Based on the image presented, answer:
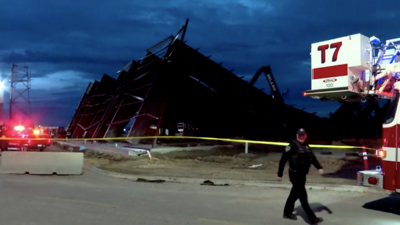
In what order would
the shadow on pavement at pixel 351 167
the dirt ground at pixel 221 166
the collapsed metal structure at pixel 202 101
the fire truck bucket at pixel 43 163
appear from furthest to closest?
the collapsed metal structure at pixel 202 101, the fire truck bucket at pixel 43 163, the dirt ground at pixel 221 166, the shadow on pavement at pixel 351 167

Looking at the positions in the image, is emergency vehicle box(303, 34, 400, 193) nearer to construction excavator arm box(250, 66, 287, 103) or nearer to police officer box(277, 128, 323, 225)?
police officer box(277, 128, 323, 225)

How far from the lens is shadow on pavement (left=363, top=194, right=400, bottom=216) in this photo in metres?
8.49

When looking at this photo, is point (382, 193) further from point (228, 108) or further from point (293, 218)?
point (228, 108)

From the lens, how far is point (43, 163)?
49.0ft

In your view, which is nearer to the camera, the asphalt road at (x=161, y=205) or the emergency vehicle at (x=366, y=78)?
the asphalt road at (x=161, y=205)

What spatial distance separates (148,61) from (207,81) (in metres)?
6.22

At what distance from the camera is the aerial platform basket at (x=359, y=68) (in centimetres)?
830

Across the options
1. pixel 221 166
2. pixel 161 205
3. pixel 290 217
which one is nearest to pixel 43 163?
pixel 221 166

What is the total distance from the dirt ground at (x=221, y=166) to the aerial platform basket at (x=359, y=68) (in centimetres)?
398

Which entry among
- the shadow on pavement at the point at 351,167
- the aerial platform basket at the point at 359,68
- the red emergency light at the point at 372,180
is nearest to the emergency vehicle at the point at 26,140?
the shadow on pavement at the point at 351,167

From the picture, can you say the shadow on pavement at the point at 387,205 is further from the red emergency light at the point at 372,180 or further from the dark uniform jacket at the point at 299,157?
the dark uniform jacket at the point at 299,157

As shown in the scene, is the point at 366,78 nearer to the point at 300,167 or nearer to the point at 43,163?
the point at 300,167

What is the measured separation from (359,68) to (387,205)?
10.1 ft

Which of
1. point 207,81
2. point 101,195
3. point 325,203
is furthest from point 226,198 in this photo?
point 207,81
